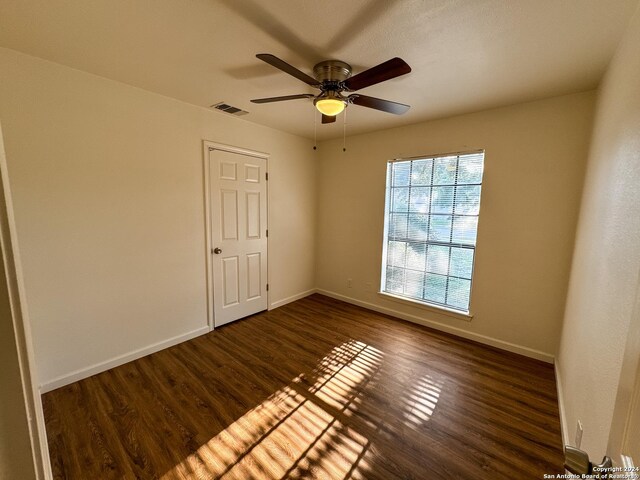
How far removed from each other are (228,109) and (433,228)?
2745mm

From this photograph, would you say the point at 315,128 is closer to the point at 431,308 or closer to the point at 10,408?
the point at 431,308

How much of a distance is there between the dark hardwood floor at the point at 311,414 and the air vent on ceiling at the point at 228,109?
2532mm

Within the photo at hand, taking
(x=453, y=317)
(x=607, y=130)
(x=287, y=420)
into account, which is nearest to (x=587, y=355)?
(x=607, y=130)

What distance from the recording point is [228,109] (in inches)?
113

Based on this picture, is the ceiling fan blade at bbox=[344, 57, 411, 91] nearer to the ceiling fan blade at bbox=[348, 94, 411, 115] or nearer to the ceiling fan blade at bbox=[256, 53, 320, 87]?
the ceiling fan blade at bbox=[348, 94, 411, 115]

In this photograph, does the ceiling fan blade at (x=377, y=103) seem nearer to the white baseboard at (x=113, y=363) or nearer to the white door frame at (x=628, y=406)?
the white door frame at (x=628, y=406)

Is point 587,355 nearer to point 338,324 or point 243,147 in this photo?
point 338,324

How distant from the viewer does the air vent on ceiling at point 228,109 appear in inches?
108

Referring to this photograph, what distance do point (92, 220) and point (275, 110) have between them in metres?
2.01

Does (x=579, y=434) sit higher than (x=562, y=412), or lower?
higher

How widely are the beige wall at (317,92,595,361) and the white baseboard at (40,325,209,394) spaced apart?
2.72 metres

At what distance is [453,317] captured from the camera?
3137mm

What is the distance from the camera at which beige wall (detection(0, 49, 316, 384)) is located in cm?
194

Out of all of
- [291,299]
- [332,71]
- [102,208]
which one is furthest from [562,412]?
[102,208]
